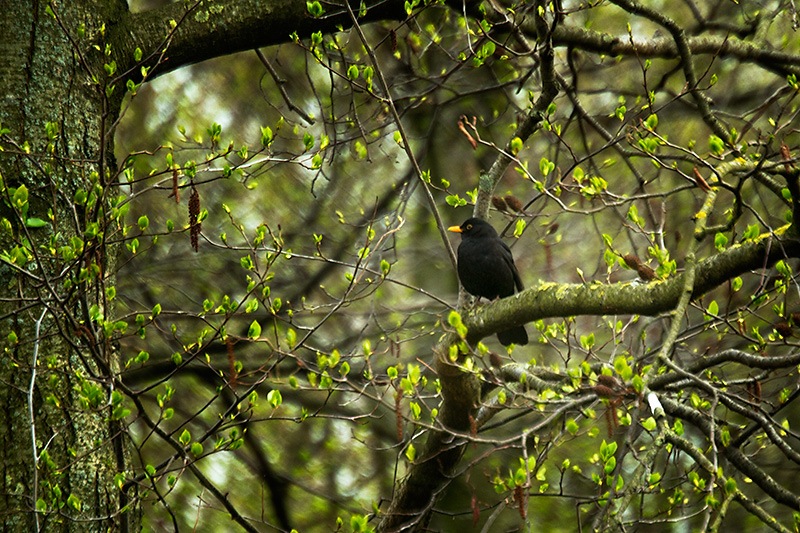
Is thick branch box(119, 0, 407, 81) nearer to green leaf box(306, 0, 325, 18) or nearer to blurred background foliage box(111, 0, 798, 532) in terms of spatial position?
green leaf box(306, 0, 325, 18)

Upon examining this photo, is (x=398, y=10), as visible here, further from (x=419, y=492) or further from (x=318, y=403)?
(x=318, y=403)

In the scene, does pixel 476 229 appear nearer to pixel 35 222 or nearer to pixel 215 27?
pixel 215 27

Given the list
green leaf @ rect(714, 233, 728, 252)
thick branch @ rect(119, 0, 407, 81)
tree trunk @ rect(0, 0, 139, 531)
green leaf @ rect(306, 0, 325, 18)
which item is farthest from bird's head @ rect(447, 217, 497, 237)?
tree trunk @ rect(0, 0, 139, 531)

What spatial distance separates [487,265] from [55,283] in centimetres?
327

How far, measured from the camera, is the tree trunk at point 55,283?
7.56 feet

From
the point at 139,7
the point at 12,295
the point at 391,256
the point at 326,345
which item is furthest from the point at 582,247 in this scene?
the point at 12,295

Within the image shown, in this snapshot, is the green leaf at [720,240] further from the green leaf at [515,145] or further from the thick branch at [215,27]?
the thick branch at [215,27]

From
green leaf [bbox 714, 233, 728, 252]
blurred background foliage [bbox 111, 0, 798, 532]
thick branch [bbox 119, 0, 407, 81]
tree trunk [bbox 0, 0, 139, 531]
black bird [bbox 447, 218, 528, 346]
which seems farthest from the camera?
blurred background foliage [bbox 111, 0, 798, 532]

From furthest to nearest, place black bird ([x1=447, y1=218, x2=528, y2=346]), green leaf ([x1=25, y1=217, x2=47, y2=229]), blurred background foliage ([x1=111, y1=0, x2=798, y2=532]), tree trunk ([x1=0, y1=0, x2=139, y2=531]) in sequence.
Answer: blurred background foliage ([x1=111, y1=0, x2=798, y2=532]) → black bird ([x1=447, y1=218, x2=528, y2=346]) → green leaf ([x1=25, y1=217, x2=47, y2=229]) → tree trunk ([x1=0, y1=0, x2=139, y2=531])

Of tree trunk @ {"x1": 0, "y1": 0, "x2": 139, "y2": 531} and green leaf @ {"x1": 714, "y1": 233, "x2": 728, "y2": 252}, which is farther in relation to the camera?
green leaf @ {"x1": 714, "y1": 233, "x2": 728, "y2": 252}

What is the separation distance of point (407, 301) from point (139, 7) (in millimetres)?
3815

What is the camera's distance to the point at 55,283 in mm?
2459

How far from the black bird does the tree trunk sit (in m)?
2.72

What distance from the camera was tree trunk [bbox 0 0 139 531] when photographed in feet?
7.56
